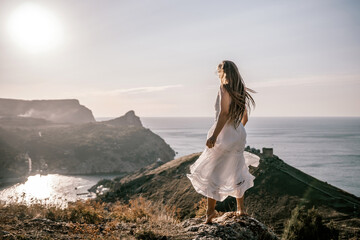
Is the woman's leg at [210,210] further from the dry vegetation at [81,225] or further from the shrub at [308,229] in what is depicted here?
the shrub at [308,229]

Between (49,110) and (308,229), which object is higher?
(49,110)

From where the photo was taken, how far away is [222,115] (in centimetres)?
480

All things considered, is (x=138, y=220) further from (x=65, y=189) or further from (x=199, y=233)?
(x=65, y=189)

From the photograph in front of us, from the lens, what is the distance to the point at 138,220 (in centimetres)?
654

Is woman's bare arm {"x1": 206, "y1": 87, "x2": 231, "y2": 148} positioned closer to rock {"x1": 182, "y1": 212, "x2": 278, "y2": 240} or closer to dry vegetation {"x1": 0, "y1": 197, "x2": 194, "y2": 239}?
rock {"x1": 182, "y1": 212, "x2": 278, "y2": 240}

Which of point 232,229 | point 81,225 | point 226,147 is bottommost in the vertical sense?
point 81,225

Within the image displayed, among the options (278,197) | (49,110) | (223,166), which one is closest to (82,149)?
(278,197)

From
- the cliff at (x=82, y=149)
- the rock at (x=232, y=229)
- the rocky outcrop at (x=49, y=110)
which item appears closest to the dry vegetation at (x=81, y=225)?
the rock at (x=232, y=229)

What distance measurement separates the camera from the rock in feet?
15.4

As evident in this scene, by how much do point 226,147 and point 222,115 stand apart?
567 mm

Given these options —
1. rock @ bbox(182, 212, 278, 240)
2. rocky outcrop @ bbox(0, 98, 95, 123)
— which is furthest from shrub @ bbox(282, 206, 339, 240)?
rocky outcrop @ bbox(0, 98, 95, 123)

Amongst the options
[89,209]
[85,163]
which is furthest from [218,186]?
[85,163]

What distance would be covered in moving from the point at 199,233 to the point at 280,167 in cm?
1572

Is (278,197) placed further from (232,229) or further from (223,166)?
(223,166)
